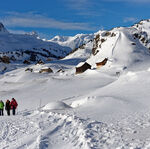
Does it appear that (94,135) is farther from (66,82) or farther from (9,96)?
(66,82)

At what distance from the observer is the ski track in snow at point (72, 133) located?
11438 mm

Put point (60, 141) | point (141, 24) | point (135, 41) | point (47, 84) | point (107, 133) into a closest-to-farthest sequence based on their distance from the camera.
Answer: point (60, 141) < point (107, 133) < point (47, 84) < point (135, 41) < point (141, 24)

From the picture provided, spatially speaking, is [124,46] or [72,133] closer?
[72,133]

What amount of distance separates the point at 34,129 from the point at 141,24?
118 metres

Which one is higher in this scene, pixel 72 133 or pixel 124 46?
pixel 124 46

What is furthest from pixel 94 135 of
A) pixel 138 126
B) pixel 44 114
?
pixel 44 114

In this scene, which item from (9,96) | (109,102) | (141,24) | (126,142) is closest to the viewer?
(126,142)

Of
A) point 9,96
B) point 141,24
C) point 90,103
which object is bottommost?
point 9,96

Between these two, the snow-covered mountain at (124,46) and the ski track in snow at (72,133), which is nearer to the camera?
the ski track in snow at (72,133)

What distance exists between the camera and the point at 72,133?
13.3m

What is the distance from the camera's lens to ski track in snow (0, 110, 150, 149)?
11.4 meters

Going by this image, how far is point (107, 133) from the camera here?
13.0 metres

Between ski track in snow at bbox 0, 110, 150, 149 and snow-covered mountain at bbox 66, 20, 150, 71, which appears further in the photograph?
snow-covered mountain at bbox 66, 20, 150, 71

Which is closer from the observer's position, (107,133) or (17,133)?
(107,133)
